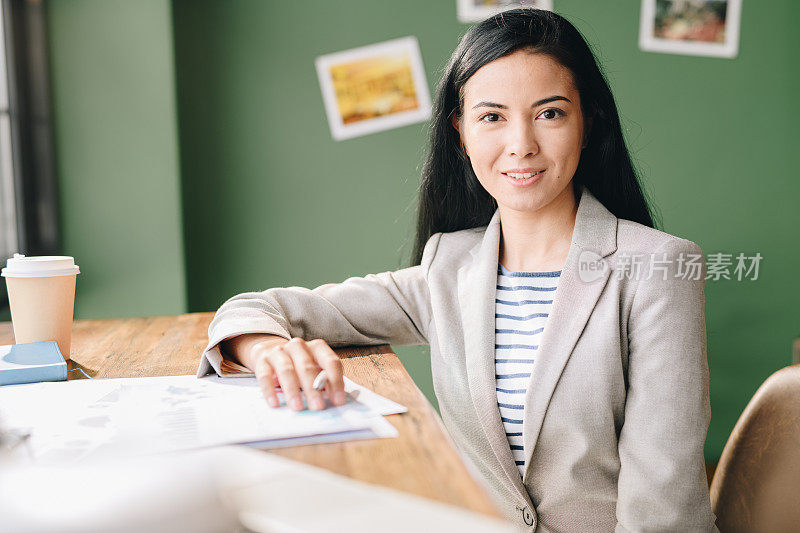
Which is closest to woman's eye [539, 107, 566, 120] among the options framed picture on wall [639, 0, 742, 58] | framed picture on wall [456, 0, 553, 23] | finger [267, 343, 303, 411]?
finger [267, 343, 303, 411]

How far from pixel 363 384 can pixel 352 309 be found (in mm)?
301

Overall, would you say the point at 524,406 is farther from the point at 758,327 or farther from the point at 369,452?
the point at 758,327

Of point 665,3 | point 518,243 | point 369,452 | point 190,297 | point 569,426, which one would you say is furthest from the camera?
point 665,3

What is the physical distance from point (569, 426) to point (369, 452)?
461 millimetres

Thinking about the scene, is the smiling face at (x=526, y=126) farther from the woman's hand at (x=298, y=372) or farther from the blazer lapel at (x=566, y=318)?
the woman's hand at (x=298, y=372)

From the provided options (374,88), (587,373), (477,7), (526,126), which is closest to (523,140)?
(526,126)

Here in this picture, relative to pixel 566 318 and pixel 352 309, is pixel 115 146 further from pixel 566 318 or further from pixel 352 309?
pixel 566 318

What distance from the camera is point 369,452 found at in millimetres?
582

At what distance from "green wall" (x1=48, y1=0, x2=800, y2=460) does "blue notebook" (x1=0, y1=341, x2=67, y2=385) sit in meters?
1.15

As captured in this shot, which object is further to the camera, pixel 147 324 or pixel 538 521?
pixel 147 324

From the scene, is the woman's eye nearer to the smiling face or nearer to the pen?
the smiling face

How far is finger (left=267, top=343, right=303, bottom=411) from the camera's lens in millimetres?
696

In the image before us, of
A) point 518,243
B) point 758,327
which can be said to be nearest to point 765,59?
point 758,327

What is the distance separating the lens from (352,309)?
1.11 m
